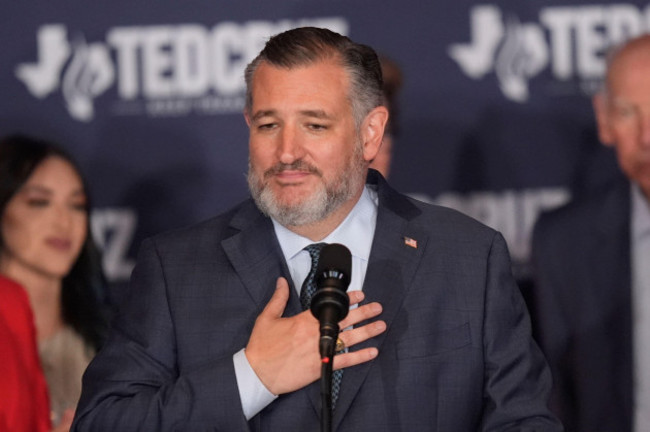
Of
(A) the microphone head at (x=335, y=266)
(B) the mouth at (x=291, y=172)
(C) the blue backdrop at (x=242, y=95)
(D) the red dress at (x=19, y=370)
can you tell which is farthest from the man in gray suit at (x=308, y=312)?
(C) the blue backdrop at (x=242, y=95)

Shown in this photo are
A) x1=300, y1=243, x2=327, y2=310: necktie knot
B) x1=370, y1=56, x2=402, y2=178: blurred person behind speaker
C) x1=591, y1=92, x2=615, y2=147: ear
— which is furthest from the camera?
x1=370, y1=56, x2=402, y2=178: blurred person behind speaker

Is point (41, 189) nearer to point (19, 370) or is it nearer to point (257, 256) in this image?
point (19, 370)

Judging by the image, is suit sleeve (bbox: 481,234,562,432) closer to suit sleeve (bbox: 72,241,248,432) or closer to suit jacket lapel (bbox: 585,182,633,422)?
suit sleeve (bbox: 72,241,248,432)

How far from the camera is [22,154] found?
4430 millimetres

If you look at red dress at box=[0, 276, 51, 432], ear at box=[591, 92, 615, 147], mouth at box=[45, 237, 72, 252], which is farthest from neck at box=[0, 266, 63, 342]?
ear at box=[591, 92, 615, 147]

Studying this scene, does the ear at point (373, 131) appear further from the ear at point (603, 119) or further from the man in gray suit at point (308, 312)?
the ear at point (603, 119)

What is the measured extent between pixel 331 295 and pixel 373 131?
91 cm

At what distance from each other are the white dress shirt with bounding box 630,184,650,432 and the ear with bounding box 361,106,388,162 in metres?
1.47

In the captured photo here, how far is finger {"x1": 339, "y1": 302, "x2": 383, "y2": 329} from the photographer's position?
2.55 m

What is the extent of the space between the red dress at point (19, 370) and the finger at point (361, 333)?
1.14m

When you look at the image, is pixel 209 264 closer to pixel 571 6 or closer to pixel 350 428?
pixel 350 428

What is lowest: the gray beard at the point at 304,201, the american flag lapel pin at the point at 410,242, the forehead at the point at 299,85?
the american flag lapel pin at the point at 410,242

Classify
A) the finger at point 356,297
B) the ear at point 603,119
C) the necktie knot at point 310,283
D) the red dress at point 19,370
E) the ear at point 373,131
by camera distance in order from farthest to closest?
the ear at point 603,119 < the red dress at point 19,370 < the ear at point 373,131 < the necktie knot at point 310,283 < the finger at point 356,297

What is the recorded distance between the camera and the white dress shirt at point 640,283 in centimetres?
396
